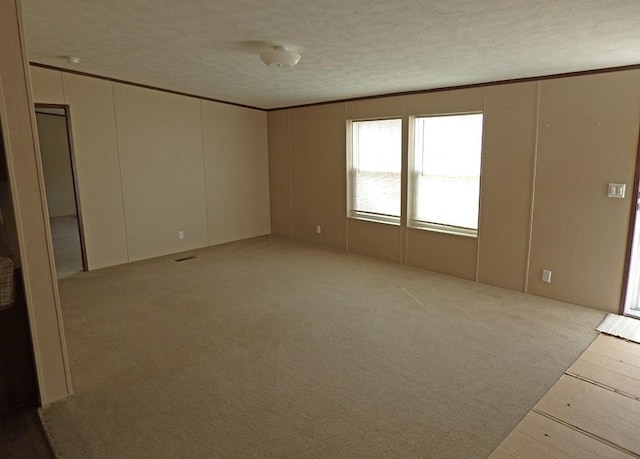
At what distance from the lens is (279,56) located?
10.7ft

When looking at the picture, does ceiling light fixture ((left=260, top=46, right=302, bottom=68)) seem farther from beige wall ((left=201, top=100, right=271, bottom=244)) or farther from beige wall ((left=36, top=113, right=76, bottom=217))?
beige wall ((left=36, top=113, right=76, bottom=217))

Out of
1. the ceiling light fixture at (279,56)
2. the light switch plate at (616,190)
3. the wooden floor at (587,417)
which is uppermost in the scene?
the ceiling light fixture at (279,56)

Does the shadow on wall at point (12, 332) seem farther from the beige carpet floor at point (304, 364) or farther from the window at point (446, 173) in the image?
the window at point (446, 173)

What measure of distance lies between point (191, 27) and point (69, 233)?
604cm

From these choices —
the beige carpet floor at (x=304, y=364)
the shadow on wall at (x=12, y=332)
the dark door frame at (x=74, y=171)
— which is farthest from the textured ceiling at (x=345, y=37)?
the beige carpet floor at (x=304, y=364)

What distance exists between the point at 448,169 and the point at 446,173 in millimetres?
55

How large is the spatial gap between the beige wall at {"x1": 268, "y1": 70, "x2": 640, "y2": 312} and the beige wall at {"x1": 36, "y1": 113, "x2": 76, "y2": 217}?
7608 millimetres

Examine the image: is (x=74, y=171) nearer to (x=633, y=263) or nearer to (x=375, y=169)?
(x=375, y=169)

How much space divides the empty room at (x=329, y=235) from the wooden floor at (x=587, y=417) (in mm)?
18

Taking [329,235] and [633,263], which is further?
[329,235]

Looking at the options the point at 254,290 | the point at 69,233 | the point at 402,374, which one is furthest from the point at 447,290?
the point at 69,233

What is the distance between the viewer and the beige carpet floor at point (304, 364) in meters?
2.12

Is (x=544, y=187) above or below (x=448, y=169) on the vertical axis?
below

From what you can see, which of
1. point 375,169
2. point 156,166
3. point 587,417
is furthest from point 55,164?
point 587,417
